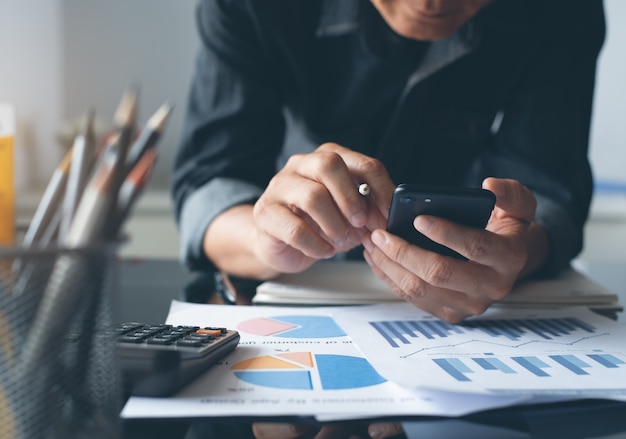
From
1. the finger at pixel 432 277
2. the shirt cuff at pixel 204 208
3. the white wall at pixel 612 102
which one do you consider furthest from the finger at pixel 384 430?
the white wall at pixel 612 102

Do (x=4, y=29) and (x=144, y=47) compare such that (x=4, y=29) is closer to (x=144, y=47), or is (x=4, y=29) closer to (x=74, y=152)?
(x=144, y=47)

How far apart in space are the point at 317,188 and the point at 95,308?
297 millimetres

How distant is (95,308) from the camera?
0.29 m

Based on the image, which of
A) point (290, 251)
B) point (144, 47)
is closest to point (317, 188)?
point (290, 251)

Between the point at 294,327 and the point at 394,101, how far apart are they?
1.71ft

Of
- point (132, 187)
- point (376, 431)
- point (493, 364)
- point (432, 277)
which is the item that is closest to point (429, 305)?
point (432, 277)

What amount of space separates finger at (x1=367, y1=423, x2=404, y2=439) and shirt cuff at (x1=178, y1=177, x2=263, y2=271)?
478 millimetres

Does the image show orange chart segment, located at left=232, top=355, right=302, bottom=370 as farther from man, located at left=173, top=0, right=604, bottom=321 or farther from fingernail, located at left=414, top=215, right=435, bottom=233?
man, located at left=173, top=0, right=604, bottom=321

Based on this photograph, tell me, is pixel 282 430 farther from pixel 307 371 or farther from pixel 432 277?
pixel 432 277

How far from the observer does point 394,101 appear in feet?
3.19

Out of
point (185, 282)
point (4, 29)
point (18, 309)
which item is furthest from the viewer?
point (4, 29)

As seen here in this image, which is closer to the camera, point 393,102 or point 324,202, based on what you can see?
point 324,202

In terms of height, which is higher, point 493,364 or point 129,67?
point 129,67

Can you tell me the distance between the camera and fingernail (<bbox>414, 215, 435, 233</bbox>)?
0.51 m
